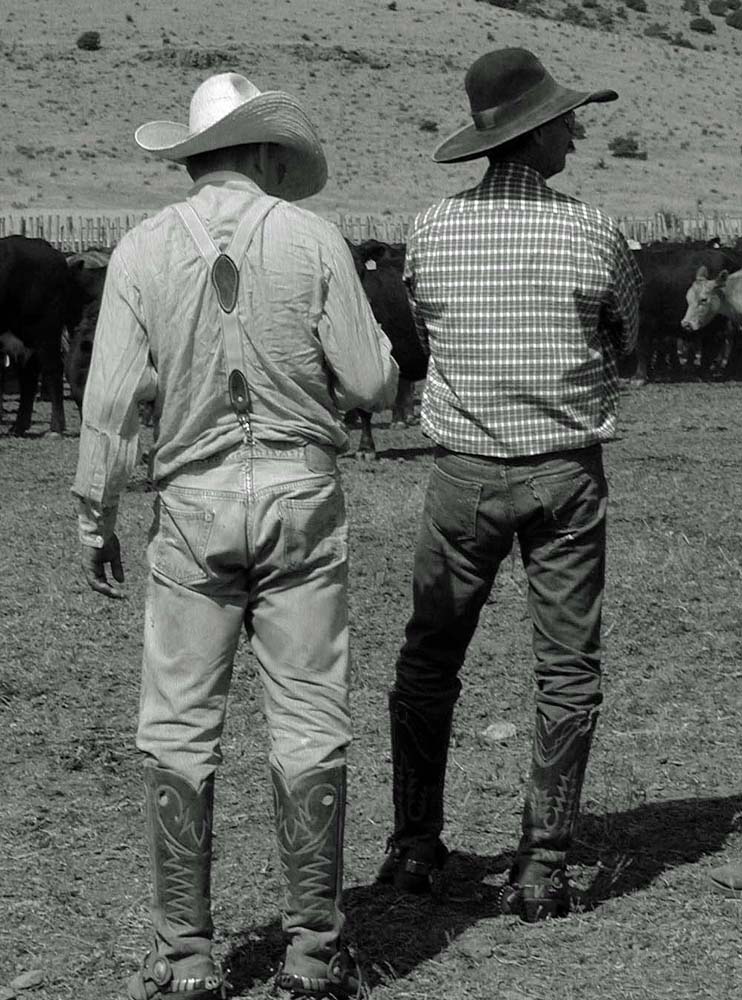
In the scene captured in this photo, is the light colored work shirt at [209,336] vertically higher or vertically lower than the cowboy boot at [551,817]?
higher

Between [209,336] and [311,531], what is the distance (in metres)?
0.50

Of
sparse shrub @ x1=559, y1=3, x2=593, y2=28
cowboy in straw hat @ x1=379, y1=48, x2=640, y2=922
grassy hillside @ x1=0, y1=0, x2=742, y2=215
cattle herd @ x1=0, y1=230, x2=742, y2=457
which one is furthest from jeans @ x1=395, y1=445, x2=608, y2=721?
sparse shrub @ x1=559, y1=3, x2=593, y2=28

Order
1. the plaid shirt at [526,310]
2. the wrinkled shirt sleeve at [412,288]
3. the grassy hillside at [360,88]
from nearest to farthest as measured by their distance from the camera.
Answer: the plaid shirt at [526,310] < the wrinkled shirt sleeve at [412,288] < the grassy hillside at [360,88]

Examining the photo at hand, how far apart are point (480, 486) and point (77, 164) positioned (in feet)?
211

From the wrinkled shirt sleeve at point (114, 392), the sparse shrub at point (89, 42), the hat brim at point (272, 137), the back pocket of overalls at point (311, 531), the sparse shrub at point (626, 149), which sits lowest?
the sparse shrub at point (626, 149)

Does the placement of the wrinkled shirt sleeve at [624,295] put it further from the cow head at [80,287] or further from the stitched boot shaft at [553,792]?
the cow head at [80,287]

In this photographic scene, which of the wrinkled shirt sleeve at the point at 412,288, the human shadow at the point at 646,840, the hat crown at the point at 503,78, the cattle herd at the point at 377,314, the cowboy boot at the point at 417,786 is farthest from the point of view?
the cattle herd at the point at 377,314

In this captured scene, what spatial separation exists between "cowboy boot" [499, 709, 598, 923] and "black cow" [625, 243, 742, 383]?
60.4 feet

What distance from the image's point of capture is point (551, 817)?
14.5ft

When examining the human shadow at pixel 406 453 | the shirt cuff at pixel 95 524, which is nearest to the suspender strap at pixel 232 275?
the shirt cuff at pixel 95 524

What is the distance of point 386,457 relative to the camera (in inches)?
577

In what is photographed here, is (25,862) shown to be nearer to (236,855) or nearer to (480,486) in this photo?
(236,855)

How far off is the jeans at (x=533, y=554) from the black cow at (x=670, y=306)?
18.4m

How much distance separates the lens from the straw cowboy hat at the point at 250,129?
3719 mm
